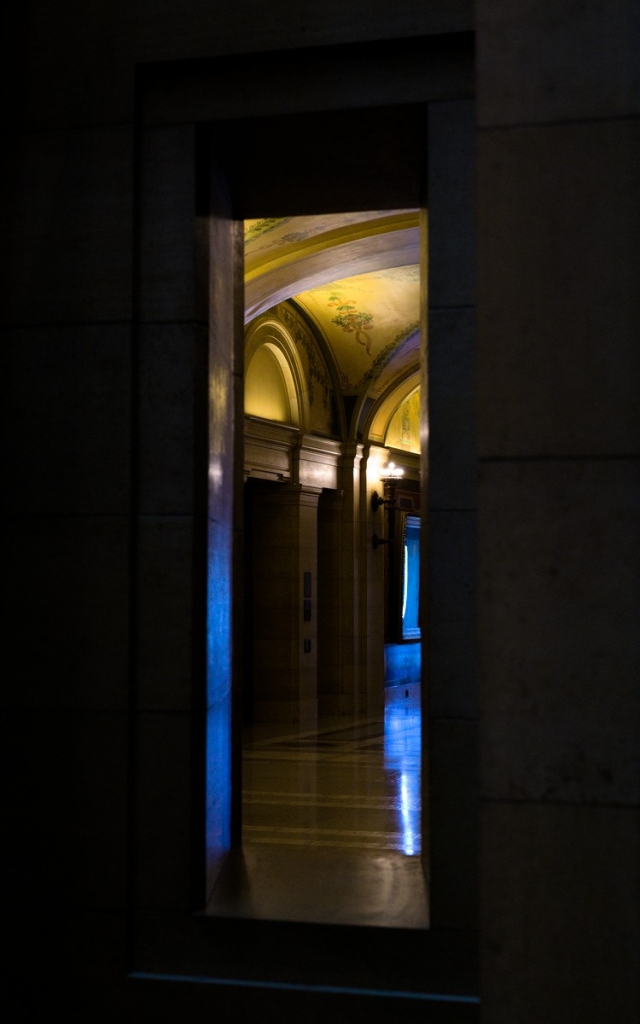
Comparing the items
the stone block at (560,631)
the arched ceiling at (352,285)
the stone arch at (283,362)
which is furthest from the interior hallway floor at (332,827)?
the arched ceiling at (352,285)

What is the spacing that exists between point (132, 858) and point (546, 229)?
290 cm

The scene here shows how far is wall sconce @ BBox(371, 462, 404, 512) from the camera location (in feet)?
55.0

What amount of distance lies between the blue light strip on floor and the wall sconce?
1257 centimetres

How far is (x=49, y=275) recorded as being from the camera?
179 inches

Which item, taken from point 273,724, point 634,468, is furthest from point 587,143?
point 273,724

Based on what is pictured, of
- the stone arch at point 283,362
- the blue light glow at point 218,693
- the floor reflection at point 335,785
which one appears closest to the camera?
the blue light glow at point 218,693

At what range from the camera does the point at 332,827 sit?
24.0 feet

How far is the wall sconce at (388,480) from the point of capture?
16.8m

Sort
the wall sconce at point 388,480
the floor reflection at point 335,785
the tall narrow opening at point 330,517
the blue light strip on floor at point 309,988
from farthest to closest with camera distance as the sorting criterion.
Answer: the wall sconce at point 388,480 < the tall narrow opening at point 330,517 < the floor reflection at point 335,785 < the blue light strip on floor at point 309,988

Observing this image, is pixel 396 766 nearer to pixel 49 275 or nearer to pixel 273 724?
pixel 273 724

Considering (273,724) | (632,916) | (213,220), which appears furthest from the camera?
(273,724)

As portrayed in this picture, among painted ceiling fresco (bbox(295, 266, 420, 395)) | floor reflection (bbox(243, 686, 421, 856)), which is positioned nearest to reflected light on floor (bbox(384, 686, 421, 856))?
floor reflection (bbox(243, 686, 421, 856))

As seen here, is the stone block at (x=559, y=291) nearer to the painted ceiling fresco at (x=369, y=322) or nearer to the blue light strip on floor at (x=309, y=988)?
the blue light strip on floor at (x=309, y=988)

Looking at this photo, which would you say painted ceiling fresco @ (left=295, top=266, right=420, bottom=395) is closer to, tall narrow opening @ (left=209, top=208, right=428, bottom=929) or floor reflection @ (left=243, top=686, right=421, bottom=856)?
tall narrow opening @ (left=209, top=208, right=428, bottom=929)
